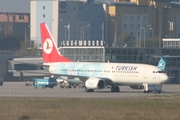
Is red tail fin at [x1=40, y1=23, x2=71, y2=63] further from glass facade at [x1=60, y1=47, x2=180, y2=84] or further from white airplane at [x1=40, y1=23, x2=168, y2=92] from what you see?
glass facade at [x1=60, y1=47, x2=180, y2=84]

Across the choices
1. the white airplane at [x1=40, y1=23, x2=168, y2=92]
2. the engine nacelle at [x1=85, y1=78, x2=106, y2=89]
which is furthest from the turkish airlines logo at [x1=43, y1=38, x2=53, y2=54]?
the engine nacelle at [x1=85, y1=78, x2=106, y2=89]

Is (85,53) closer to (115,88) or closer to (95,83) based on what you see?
(115,88)

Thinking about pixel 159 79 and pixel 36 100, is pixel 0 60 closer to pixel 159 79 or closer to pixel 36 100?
pixel 159 79

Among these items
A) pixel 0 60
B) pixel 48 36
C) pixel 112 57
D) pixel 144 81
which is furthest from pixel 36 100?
pixel 0 60

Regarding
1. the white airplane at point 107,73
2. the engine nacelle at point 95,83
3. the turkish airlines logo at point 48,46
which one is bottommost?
the engine nacelle at point 95,83

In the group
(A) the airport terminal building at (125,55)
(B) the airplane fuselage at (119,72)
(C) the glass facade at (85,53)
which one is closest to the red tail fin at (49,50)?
(B) the airplane fuselage at (119,72)

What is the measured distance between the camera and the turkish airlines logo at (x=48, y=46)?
323 ft

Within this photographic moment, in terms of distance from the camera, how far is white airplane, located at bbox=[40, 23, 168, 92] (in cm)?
8538

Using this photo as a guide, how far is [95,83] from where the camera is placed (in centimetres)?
8744

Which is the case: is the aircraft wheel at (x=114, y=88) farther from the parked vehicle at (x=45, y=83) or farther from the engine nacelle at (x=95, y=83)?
the parked vehicle at (x=45, y=83)

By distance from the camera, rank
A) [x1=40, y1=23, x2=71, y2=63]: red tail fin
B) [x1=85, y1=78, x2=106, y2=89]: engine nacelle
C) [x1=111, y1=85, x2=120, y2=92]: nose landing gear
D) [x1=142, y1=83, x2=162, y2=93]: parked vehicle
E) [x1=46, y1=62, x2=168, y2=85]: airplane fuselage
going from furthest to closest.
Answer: [x1=40, y1=23, x2=71, y2=63]: red tail fin
[x1=111, y1=85, x2=120, y2=92]: nose landing gear
[x1=85, y1=78, x2=106, y2=89]: engine nacelle
[x1=46, y1=62, x2=168, y2=85]: airplane fuselage
[x1=142, y1=83, x2=162, y2=93]: parked vehicle

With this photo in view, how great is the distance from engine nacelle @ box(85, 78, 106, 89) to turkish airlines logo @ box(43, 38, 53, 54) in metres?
11.8

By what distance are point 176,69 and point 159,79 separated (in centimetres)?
4513

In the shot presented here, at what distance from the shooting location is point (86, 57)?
13100 centimetres
